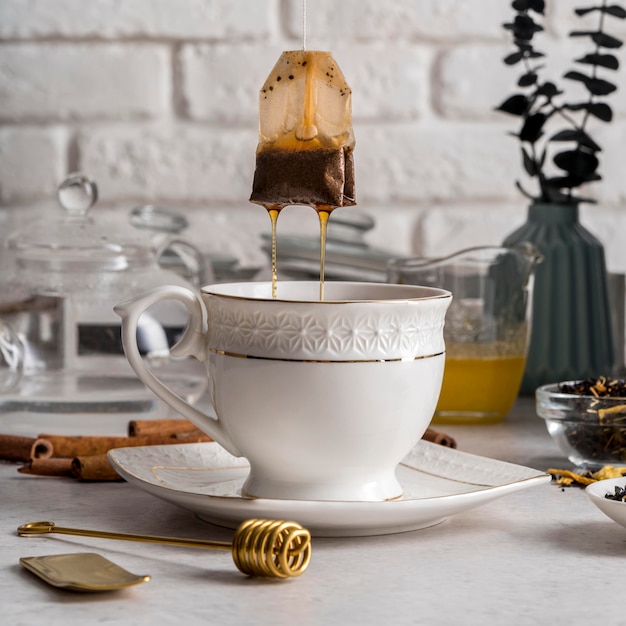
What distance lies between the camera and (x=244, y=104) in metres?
1.57

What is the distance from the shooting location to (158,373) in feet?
3.74

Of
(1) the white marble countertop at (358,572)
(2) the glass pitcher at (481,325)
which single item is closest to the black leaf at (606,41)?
(2) the glass pitcher at (481,325)

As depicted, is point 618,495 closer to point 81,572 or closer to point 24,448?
point 81,572

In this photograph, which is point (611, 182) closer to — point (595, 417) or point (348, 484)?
point (595, 417)

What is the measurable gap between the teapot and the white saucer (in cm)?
25

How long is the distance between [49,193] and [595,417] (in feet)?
3.11

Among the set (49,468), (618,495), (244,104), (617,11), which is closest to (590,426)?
(618,495)

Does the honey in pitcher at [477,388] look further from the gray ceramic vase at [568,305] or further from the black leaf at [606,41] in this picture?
the black leaf at [606,41]

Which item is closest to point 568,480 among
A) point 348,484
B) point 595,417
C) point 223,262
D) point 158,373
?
point 595,417

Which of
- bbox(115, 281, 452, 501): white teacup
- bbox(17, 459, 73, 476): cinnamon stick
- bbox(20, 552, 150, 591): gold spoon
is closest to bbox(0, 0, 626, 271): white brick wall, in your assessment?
bbox(17, 459, 73, 476): cinnamon stick

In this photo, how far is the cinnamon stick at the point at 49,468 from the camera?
850 millimetres

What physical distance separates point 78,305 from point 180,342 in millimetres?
377

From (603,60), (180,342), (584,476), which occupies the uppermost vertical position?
(603,60)

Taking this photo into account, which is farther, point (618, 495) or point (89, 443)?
point (89, 443)
